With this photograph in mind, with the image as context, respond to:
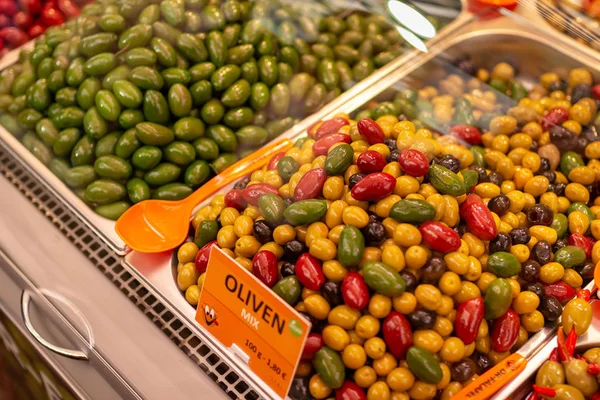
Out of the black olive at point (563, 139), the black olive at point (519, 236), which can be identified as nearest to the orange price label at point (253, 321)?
the black olive at point (519, 236)

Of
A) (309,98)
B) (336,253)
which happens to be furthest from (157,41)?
(336,253)

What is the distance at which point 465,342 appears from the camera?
4.43ft

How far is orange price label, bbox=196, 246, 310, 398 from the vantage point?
1.27m

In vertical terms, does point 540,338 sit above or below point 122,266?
above

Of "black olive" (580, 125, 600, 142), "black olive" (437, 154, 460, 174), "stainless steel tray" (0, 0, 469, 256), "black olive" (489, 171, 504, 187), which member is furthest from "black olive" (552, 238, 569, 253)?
"stainless steel tray" (0, 0, 469, 256)

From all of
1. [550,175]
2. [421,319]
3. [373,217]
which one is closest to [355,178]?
[373,217]

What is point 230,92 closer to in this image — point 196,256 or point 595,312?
point 196,256

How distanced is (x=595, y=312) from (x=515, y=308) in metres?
0.28

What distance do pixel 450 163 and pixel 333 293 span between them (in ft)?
1.75

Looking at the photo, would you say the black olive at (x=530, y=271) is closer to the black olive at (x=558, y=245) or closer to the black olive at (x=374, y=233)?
the black olive at (x=558, y=245)

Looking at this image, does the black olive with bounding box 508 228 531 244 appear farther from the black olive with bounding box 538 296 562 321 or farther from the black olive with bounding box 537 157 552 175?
the black olive with bounding box 537 157 552 175

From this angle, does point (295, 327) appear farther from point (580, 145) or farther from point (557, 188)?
point (580, 145)

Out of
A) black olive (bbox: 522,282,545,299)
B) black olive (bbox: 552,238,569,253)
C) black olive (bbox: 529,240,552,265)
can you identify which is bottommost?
black olive (bbox: 522,282,545,299)

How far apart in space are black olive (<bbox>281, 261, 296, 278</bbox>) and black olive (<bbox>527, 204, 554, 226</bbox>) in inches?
28.9
